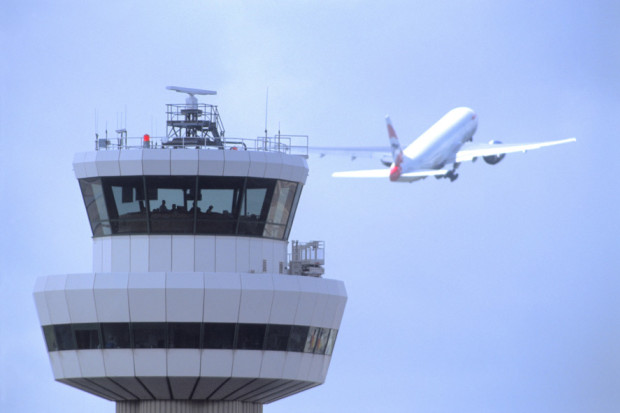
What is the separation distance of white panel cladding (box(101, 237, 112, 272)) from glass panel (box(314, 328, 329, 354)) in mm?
8213

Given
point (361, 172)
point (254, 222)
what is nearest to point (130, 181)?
point (254, 222)

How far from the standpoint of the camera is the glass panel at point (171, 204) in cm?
5134

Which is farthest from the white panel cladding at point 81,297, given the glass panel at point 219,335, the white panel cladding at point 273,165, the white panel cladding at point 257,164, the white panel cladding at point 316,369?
the white panel cladding at point 316,369

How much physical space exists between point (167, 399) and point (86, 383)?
3.01 metres

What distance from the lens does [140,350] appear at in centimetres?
4959

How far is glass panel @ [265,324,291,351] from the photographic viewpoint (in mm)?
50594

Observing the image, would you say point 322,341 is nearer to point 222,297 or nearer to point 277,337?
point 277,337

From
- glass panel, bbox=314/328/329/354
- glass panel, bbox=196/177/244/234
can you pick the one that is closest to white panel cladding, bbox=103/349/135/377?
glass panel, bbox=196/177/244/234

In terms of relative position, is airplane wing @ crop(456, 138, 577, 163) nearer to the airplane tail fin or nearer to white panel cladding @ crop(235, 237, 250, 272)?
the airplane tail fin

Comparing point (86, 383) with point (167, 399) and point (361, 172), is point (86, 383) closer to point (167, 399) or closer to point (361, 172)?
point (167, 399)

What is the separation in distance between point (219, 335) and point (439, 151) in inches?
1873

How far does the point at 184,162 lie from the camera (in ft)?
167

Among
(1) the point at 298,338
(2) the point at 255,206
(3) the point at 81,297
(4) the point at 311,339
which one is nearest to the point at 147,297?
(3) the point at 81,297

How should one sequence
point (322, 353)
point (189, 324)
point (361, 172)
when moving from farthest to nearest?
point (361, 172)
point (322, 353)
point (189, 324)
